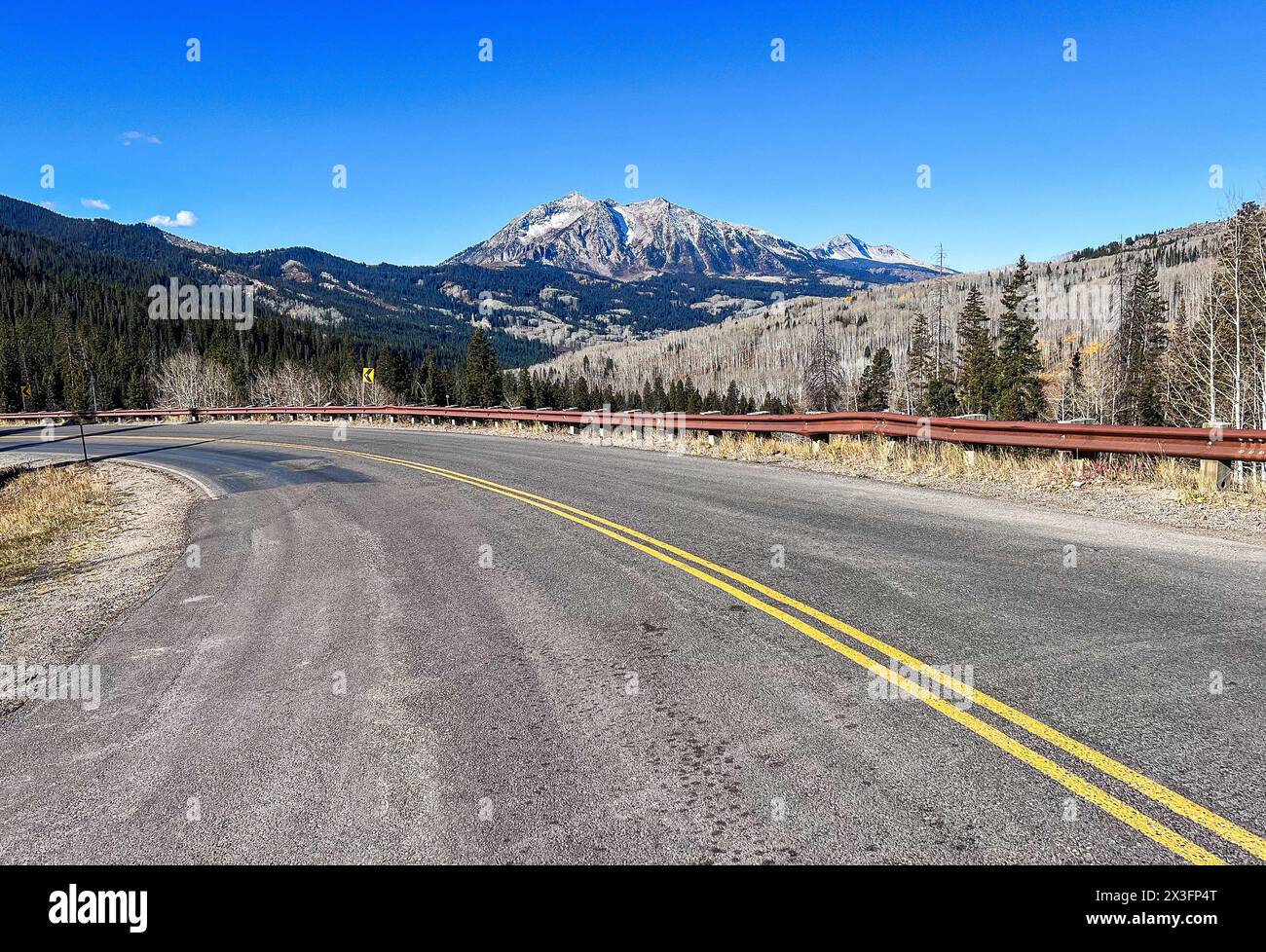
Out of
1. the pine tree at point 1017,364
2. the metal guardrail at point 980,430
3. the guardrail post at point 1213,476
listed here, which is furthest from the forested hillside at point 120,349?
the guardrail post at point 1213,476

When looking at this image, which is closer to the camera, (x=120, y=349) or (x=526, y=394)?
(x=526, y=394)

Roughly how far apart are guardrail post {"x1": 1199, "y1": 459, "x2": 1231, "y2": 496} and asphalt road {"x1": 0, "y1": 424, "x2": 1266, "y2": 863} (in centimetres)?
222

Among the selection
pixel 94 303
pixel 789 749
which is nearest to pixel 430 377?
pixel 789 749

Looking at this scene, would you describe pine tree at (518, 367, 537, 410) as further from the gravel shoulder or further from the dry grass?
the gravel shoulder

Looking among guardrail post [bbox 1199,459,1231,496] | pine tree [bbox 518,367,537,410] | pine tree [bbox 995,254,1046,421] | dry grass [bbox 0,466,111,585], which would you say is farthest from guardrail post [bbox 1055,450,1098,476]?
pine tree [bbox 518,367,537,410]

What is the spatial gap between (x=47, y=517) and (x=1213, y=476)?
702 inches

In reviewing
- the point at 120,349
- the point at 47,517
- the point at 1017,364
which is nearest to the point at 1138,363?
the point at 1017,364

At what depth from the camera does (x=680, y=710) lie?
12.2 ft

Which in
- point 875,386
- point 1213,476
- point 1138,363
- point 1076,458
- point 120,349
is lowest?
point 1213,476

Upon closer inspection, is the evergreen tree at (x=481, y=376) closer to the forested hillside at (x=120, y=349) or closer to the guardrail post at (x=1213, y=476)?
the forested hillside at (x=120, y=349)

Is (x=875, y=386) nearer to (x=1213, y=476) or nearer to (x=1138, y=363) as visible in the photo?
(x=1138, y=363)

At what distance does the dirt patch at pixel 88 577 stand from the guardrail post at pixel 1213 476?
1201 cm
